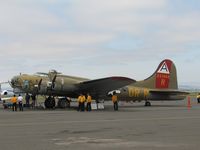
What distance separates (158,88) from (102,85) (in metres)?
8.35

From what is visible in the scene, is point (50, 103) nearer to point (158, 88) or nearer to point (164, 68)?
point (158, 88)

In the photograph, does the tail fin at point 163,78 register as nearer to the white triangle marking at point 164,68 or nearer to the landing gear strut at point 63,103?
the white triangle marking at point 164,68

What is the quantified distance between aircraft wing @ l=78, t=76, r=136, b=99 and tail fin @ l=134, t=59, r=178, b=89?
5.71 m

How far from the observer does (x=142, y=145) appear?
387 inches

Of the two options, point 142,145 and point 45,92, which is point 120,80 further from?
point 142,145

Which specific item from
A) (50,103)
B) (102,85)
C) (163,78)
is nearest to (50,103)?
(50,103)

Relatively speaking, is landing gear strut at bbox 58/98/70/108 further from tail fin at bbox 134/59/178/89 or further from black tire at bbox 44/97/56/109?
tail fin at bbox 134/59/178/89

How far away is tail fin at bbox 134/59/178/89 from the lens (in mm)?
34969

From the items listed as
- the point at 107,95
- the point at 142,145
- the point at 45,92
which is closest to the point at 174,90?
the point at 107,95

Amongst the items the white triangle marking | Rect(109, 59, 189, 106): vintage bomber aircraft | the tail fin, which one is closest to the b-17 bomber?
Rect(109, 59, 189, 106): vintage bomber aircraft

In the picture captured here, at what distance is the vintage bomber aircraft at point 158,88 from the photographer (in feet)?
108

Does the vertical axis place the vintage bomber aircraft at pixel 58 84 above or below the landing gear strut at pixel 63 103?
above

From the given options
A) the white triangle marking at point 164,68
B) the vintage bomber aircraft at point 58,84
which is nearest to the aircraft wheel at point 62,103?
the vintage bomber aircraft at point 58,84

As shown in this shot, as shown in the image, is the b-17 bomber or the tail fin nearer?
the b-17 bomber
